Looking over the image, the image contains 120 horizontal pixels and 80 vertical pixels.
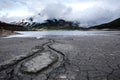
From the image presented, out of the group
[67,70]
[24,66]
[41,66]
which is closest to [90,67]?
[67,70]

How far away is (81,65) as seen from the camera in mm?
6820

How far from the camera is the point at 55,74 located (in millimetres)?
5734

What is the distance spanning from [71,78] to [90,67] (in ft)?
→ 4.76

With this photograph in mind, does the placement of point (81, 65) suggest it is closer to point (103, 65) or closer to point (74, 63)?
point (74, 63)

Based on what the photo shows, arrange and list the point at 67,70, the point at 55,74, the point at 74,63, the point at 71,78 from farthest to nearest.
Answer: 1. the point at 74,63
2. the point at 67,70
3. the point at 55,74
4. the point at 71,78

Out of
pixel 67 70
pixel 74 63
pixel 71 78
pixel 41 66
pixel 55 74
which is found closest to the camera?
pixel 71 78

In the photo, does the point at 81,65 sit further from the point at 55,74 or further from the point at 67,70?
the point at 55,74

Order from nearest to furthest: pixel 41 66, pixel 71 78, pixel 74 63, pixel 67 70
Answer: pixel 71 78 < pixel 67 70 < pixel 41 66 < pixel 74 63

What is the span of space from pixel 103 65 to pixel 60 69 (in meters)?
1.77

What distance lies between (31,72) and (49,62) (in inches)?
56.4

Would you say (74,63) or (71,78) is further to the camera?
(74,63)

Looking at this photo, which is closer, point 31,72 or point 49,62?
point 31,72

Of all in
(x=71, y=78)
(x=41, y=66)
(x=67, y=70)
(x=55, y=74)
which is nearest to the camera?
(x=71, y=78)

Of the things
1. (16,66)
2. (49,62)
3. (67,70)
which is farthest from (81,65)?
(16,66)
